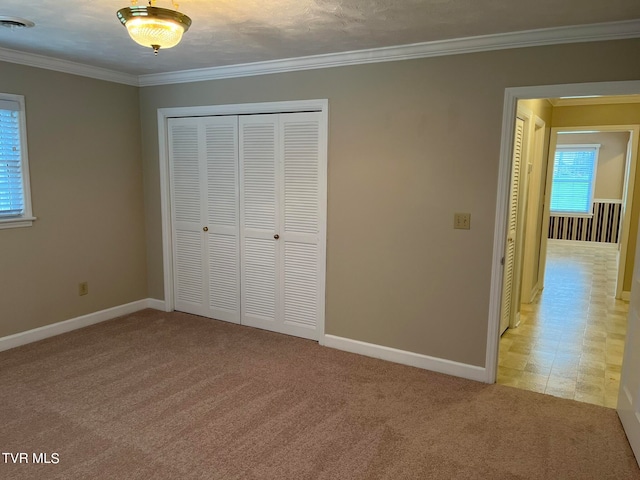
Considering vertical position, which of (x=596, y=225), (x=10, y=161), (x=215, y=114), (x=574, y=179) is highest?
(x=215, y=114)

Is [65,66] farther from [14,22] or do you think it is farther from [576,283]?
[576,283]

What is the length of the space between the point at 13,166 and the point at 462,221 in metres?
3.54

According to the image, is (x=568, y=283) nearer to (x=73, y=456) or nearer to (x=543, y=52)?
(x=543, y=52)

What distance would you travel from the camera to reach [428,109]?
127 inches

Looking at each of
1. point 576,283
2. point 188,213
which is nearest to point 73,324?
point 188,213

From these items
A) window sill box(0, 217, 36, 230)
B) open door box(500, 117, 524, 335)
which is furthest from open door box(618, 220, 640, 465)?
window sill box(0, 217, 36, 230)

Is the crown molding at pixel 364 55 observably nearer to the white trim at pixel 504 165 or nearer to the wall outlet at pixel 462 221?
the white trim at pixel 504 165

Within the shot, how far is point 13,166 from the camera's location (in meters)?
3.63

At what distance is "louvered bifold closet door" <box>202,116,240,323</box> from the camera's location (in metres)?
4.18

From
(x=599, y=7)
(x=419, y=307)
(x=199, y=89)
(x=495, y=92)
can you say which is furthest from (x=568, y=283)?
(x=199, y=89)

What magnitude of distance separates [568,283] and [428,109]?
4.35 metres

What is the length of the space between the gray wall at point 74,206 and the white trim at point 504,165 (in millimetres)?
3512

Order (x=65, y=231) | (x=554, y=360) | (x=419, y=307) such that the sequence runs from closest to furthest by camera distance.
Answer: (x=419, y=307), (x=554, y=360), (x=65, y=231)

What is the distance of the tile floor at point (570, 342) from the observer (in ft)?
10.8
